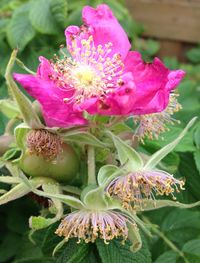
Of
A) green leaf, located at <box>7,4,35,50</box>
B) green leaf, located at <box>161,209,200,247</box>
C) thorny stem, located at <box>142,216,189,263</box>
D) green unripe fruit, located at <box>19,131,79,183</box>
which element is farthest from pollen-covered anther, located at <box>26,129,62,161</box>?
green leaf, located at <box>7,4,35,50</box>

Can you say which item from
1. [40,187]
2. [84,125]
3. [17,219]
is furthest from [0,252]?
[84,125]

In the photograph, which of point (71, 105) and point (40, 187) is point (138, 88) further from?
point (40, 187)

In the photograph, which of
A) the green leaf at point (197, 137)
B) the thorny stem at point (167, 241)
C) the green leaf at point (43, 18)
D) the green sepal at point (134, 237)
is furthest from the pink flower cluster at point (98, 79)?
the green leaf at point (43, 18)

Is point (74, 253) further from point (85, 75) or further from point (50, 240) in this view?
point (85, 75)

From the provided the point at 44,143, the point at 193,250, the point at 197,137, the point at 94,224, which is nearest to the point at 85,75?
the point at 44,143

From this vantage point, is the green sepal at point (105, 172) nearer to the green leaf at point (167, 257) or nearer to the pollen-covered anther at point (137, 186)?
the pollen-covered anther at point (137, 186)
